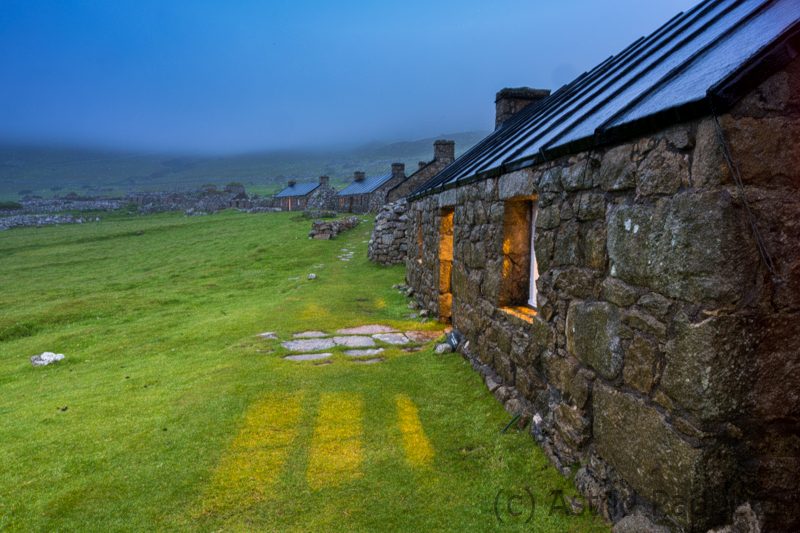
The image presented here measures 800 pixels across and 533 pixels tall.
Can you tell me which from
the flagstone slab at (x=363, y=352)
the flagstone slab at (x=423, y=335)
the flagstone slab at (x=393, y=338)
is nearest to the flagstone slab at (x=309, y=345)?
the flagstone slab at (x=363, y=352)

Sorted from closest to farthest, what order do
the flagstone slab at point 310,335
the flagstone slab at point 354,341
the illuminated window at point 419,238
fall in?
the flagstone slab at point 354,341
the flagstone slab at point 310,335
the illuminated window at point 419,238

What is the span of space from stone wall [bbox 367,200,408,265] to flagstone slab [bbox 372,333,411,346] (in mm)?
9109

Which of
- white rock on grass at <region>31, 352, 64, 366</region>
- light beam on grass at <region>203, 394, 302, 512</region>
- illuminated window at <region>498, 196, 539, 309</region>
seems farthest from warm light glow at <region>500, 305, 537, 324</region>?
white rock on grass at <region>31, 352, 64, 366</region>

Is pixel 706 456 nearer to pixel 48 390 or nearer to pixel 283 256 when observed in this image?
pixel 48 390

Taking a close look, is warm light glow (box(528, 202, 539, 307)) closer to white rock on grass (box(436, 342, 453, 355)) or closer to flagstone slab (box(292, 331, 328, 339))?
white rock on grass (box(436, 342, 453, 355))

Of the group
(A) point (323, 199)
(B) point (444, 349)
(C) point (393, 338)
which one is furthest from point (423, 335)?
(A) point (323, 199)

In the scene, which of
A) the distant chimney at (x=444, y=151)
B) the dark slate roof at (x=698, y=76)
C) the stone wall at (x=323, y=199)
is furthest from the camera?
the stone wall at (x=323, y=199)

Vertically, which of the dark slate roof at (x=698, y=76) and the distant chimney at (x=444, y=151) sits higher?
the distant chimney at (x=444, y=151)

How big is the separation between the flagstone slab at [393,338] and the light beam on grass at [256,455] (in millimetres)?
Answer: 2936

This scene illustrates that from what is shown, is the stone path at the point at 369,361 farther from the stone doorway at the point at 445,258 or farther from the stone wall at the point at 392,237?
the stone wall at the point at 392,237

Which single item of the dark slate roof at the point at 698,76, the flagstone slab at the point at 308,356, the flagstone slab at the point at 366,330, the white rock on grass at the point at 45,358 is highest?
the dark slate roof at the point at 698,76

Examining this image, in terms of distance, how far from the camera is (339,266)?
63.7 ft

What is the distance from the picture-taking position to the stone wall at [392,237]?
18484 millimetres

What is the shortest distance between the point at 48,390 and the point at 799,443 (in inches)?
384
